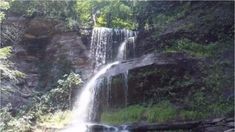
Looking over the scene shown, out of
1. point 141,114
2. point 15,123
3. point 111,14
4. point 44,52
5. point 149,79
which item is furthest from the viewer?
point 111,14

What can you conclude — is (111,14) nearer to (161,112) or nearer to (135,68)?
(135,68)

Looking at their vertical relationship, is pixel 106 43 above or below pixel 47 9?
below

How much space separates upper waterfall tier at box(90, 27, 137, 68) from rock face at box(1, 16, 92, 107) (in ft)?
1.82

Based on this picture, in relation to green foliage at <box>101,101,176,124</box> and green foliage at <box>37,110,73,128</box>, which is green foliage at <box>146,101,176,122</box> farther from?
green foliage at <box>37,110,73,128</box>

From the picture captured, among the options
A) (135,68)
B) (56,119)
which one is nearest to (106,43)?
(135,68)

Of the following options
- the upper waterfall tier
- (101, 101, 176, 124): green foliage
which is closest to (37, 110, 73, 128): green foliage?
(101, 101, 176, 124): green foliage

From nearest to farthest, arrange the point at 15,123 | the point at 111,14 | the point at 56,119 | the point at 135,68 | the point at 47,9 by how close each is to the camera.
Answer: the point at 15,123 < the point at 135,68 < the point at 56,119 < the point at 47,9 < the point at 111,14

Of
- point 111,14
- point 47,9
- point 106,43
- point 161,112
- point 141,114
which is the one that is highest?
point 111,14

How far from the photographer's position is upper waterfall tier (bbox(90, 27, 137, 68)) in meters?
22.7

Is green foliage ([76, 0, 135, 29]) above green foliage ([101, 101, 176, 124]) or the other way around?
above

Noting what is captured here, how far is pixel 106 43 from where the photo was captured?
23.0m

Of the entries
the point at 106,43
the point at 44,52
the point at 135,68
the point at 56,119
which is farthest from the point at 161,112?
the point at 44,52

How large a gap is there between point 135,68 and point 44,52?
884 cm

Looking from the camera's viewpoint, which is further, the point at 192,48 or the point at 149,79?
the point at 192,48
